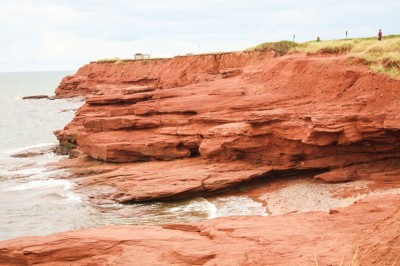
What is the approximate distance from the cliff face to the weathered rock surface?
8.08 metres

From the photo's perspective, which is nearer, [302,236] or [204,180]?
[302,236]

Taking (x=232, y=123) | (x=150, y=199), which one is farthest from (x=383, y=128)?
(x=150, y=199)

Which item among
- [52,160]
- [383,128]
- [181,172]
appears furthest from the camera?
[52,160]

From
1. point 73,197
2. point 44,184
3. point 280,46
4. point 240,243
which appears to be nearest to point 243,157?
point 73,197

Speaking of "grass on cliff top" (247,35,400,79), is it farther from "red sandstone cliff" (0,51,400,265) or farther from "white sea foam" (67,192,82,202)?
"white sea foam" (67,192,82,202)

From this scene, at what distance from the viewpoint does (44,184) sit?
76.8 ft

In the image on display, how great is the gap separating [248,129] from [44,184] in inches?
397

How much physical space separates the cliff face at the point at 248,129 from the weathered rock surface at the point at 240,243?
26.5ft

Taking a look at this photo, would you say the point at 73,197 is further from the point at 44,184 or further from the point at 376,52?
the point at 376,52

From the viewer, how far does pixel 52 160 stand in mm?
29422

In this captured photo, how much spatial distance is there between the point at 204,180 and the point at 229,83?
8.15 meters

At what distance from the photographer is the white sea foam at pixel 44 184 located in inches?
897

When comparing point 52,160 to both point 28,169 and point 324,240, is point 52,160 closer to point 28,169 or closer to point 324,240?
point 28,169

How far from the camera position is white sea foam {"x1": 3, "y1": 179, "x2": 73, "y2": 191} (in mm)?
22783
